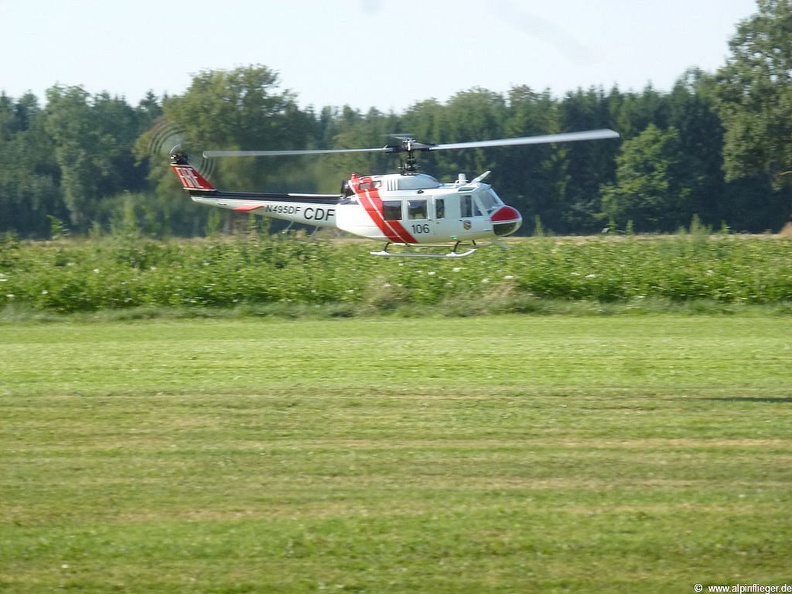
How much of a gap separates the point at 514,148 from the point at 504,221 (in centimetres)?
3075

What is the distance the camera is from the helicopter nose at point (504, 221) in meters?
18.1

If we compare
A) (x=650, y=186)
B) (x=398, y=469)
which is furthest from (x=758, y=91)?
(x=398, y=469)

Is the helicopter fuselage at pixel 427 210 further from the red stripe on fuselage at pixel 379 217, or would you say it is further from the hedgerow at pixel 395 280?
the hedgerow at pixel 395 280

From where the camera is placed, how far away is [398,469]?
7.88m

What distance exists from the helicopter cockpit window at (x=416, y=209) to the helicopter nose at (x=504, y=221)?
121 cm

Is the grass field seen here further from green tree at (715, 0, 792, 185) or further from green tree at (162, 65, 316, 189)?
green tree at (715, 0, 792, 185)

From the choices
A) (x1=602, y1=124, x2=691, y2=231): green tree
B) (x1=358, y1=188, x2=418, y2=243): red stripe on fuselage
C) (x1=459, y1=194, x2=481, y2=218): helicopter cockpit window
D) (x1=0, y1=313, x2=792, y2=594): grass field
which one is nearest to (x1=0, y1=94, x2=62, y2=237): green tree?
(x1=358, y1=188, x2=418, y2=243): red stripe on fuselage

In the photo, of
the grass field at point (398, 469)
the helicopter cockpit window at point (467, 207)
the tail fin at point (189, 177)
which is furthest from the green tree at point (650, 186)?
the grass field at point (398, 469)

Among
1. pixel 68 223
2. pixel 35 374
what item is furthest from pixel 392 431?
pixel 68 223

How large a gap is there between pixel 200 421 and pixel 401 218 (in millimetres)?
9136

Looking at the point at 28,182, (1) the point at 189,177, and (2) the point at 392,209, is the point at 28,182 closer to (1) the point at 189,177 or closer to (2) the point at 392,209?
(1) the point at 189,177

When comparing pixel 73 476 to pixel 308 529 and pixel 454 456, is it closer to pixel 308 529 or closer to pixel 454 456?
pixel 308 529

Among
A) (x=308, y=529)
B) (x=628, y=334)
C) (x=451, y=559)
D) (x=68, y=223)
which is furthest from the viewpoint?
(x=68, y=223)

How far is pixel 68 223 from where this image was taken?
105 feet
